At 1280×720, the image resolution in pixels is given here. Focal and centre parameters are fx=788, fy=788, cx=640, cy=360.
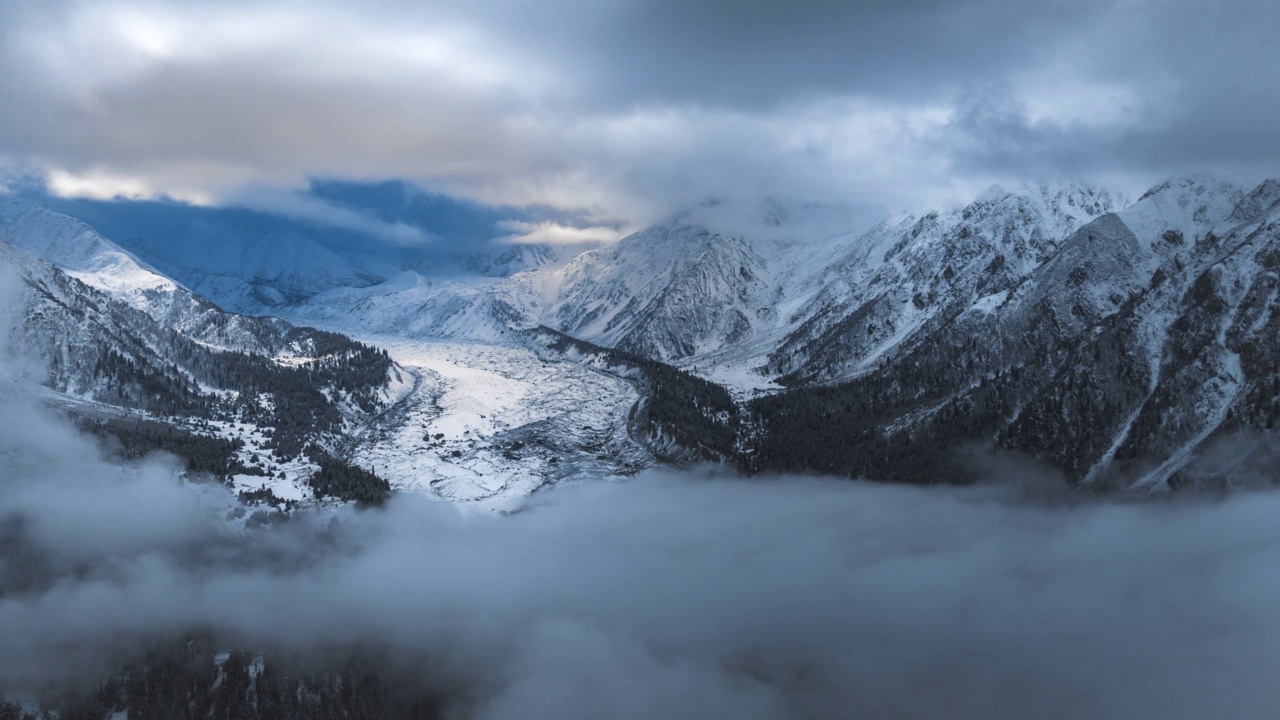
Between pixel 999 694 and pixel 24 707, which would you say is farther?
pixel 999 694

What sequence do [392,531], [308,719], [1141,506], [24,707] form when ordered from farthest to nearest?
1. [392,531]
2. [1141,506]
3. [308,719]
4. [24,707]

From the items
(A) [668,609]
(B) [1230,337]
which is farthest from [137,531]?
(B) [1230,337]

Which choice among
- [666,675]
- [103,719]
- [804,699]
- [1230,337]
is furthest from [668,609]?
[1230,337]

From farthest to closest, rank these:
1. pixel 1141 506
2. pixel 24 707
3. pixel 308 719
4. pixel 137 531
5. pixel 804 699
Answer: pixel 1141 506, pixel 137 531, pixel 804 699, pixel 308 719, pixel 24 707

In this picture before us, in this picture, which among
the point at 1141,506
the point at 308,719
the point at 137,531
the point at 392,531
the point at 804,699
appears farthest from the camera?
the point at 392,531

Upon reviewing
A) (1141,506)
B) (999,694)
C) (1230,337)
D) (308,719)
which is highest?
(1230,337)

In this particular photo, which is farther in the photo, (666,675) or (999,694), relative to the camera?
(666,675)

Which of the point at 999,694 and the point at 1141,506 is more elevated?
the point at 1141,506

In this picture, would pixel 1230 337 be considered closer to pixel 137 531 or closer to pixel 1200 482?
pixel 1200 482

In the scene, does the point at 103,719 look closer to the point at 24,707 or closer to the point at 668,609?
the point at 24,707
